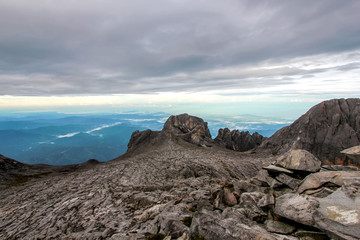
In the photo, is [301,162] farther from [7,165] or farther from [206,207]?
[7,165]

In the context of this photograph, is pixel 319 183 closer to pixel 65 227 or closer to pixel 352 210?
pixel 352 210

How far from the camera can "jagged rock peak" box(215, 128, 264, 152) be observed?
141500 millimetres

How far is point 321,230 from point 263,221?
13.8ft

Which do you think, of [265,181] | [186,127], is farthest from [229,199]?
[186,127]

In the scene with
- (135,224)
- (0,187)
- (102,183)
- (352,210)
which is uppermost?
(352,210)

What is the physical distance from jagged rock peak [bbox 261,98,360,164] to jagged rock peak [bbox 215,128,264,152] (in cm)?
5006

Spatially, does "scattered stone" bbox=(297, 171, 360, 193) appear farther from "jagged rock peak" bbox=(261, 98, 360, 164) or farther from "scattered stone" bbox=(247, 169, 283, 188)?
"jagged rock peak" bbox=(261, 98, 360, 164)

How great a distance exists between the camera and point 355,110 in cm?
7981

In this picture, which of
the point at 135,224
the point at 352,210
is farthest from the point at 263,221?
the point at 135,224

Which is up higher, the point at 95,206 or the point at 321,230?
the point at 321,230

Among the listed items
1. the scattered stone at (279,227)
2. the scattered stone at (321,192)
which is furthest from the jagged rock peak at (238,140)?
the scattered stone at (279,227)

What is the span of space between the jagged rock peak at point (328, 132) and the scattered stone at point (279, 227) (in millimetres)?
82579

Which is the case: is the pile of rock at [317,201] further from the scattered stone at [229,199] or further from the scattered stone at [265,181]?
the scattered stone at [229,199]

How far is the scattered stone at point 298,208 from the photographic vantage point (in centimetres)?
1225
